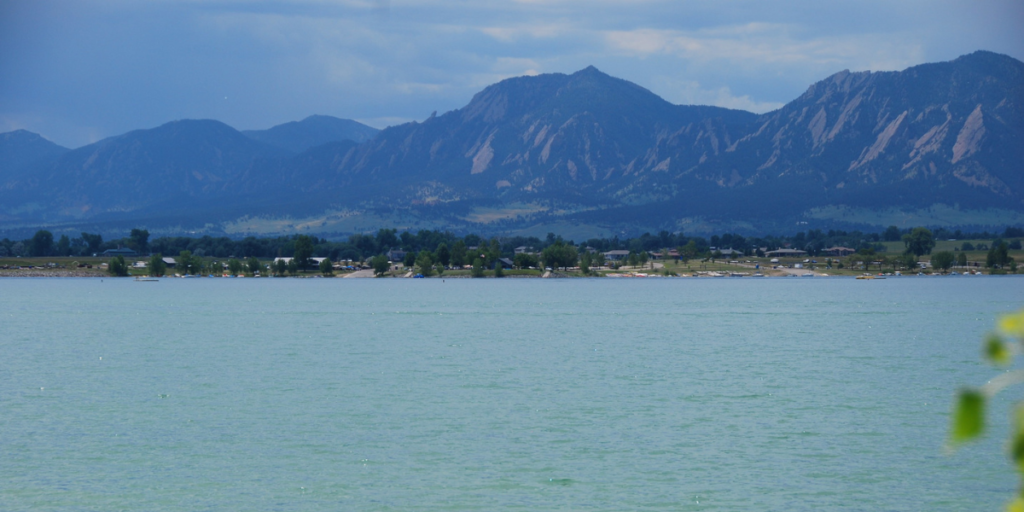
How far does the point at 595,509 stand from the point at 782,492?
612cm

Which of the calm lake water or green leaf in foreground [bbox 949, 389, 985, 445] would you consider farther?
the calm lake water

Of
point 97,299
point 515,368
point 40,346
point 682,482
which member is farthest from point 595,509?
point 97,299

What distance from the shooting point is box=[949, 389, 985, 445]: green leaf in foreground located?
502cm

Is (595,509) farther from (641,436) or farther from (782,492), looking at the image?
(641,436)

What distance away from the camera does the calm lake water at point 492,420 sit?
1180 inches

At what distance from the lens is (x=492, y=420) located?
42.3m

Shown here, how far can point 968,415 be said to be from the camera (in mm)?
5109

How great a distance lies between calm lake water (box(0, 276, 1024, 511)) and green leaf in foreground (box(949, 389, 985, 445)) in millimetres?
23803

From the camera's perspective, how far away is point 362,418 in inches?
1702

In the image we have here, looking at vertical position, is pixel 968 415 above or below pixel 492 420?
above

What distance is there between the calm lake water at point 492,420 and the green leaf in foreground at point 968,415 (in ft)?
78.1

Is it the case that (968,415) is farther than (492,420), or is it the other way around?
(492,420)

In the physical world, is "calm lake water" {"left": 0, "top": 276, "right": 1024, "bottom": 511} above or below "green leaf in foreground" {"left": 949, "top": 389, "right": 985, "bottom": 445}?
below

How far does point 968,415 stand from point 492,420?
37.9m
